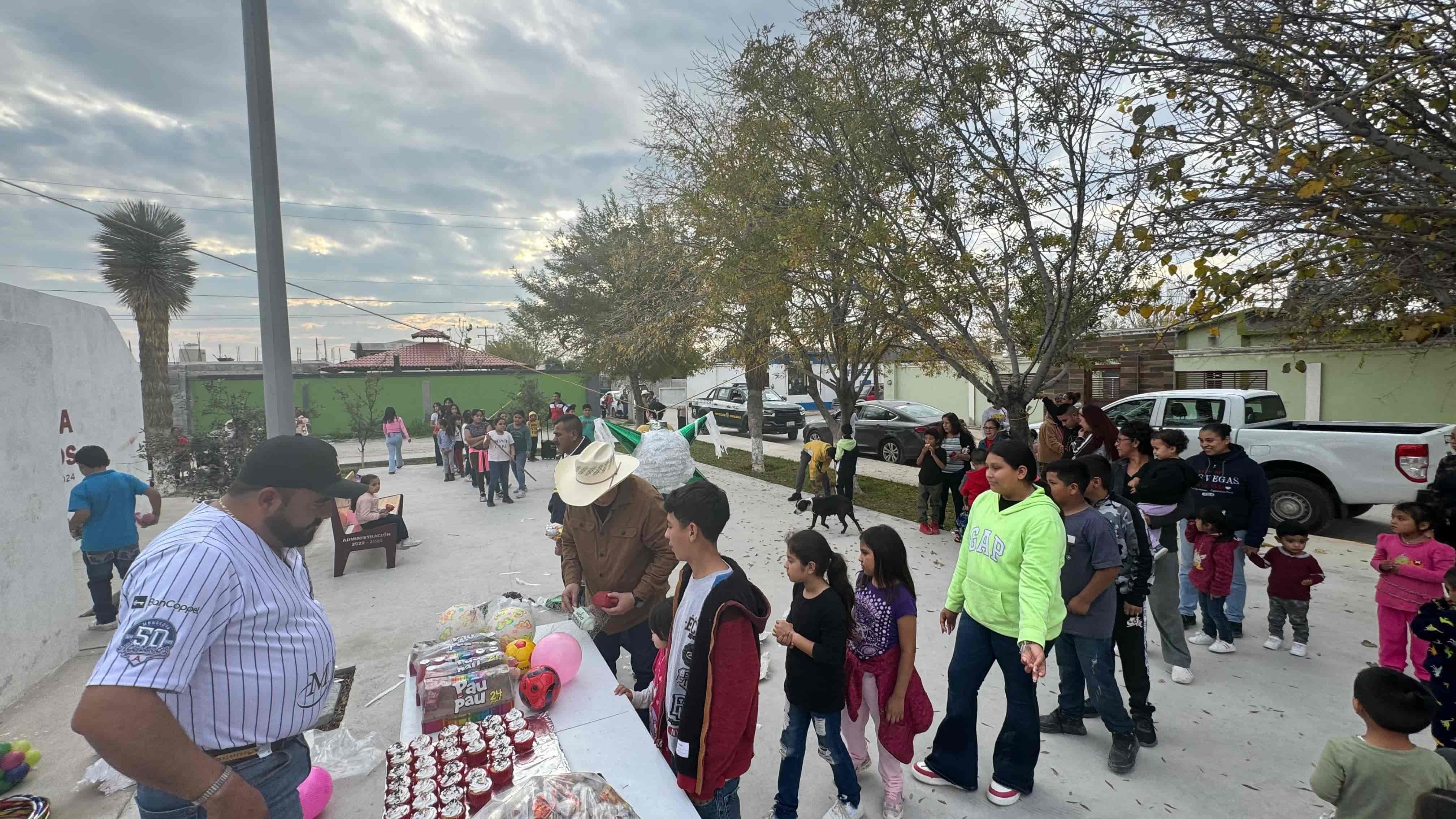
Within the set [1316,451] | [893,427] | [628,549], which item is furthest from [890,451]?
[628,549]

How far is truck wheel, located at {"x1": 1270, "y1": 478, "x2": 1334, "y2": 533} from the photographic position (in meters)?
7.39

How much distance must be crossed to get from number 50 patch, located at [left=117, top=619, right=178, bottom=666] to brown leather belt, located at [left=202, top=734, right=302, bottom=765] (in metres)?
0.36

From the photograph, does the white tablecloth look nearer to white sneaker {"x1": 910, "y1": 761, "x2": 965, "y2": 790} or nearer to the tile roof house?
white sneaker {"x1": 910, "y1": 761, "x2": 965, "y2": 790}

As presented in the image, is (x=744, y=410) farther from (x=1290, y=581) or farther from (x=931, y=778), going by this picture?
(x=931, y=778)

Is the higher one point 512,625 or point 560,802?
point 560,802

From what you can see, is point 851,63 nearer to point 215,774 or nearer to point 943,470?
point 943,470

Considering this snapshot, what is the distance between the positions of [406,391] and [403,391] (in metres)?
0.09

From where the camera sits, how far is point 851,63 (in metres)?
7.17

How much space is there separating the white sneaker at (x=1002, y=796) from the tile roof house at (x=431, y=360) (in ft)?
86.8

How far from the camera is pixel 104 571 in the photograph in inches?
205

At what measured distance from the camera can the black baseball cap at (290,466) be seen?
1798mm

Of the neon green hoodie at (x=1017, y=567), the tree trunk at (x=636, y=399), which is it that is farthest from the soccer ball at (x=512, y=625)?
the tree trunk at (x=636, y=399)

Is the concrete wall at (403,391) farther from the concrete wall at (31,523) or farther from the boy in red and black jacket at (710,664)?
the boy in red and black jacket at (710,664)

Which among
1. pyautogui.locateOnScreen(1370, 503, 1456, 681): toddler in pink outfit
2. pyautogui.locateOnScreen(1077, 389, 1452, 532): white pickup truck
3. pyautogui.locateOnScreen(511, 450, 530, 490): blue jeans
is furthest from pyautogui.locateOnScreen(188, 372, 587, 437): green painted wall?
pyautogui.locateOnScreen(1370, 503, 1456, 681): toddler in pink outfit
